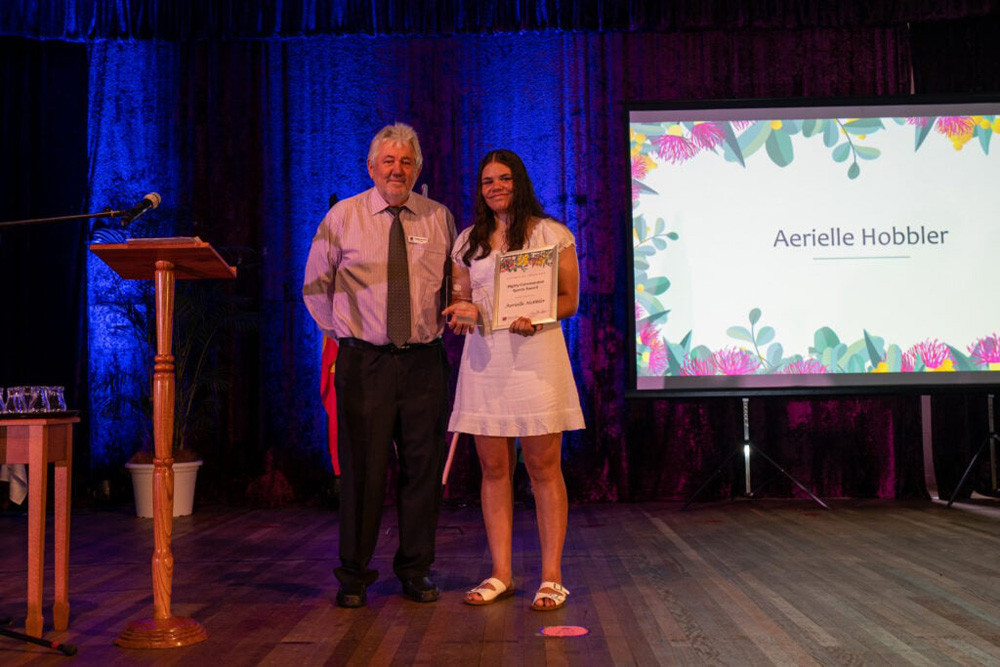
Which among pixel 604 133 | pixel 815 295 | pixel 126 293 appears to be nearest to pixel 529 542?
pixel 815 295

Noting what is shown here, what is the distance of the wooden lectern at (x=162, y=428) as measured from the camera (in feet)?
8.39

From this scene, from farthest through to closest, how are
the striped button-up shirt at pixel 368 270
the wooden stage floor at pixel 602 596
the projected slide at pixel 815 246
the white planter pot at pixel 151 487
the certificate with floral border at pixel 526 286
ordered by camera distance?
the white planter pot at pixel 151 487
the projected slide at pixel 815 246
the striped button-up shirt at pixel 368 270
the certificate with floral border at pixel 526 286
the wooden stage floor at pixel 602 596

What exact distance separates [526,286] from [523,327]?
13 centimetres

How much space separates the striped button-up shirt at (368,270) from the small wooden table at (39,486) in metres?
0.87

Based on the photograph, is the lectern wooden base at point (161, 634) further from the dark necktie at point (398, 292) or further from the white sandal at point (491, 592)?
the dark necktie at point (398, 292)

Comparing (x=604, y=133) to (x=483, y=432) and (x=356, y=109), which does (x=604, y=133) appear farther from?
(x=483, y=432)

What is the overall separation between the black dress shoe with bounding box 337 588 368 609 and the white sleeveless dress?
611mm

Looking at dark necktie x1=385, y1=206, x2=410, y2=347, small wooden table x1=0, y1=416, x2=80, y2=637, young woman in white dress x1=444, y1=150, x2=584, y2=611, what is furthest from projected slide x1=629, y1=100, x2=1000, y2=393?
small wooden table x1=0, y1=416, x2=80, y2=637

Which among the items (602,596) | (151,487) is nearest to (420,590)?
(602,596)

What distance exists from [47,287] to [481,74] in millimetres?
3250

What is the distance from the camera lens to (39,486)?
260 cm

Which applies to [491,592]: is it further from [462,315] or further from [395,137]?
[395,137]

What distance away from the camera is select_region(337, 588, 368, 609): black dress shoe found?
117 inches

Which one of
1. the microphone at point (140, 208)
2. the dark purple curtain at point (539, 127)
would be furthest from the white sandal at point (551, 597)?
the dark purple curtain at point (539, 127)
